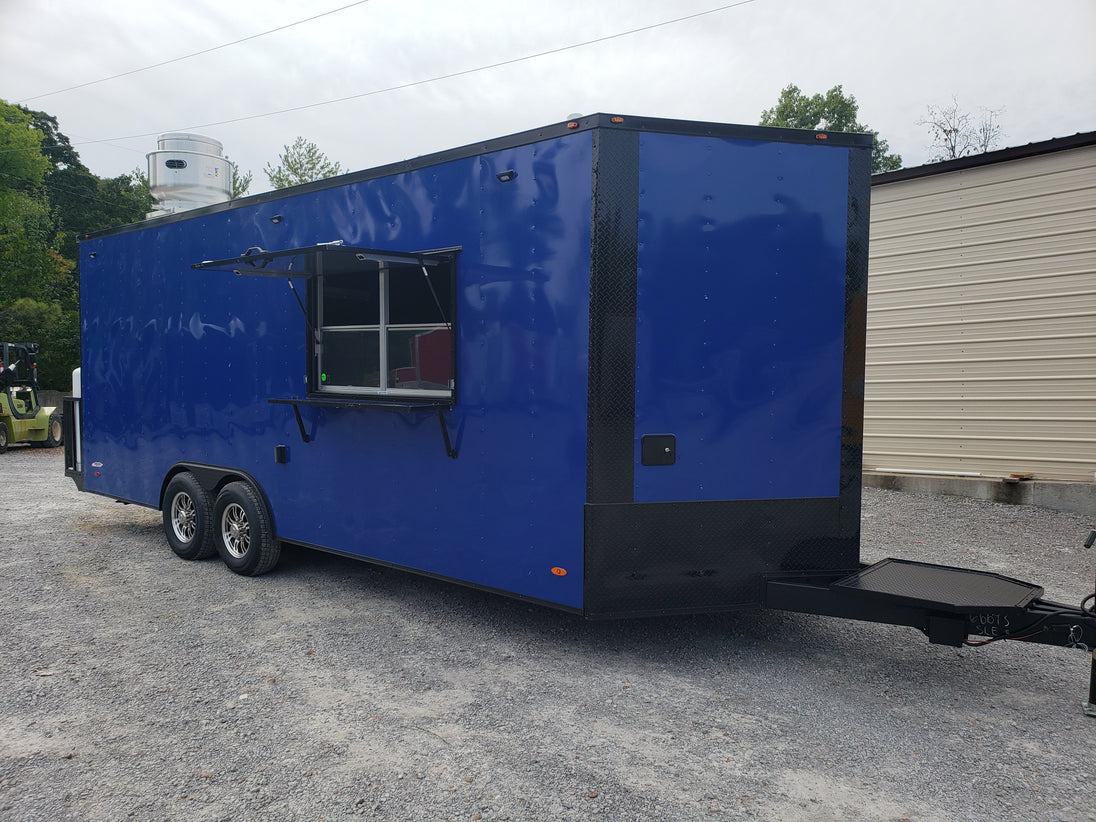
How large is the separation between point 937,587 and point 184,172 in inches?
290

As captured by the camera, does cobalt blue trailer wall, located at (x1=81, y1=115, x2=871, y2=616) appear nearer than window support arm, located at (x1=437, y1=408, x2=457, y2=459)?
Yes

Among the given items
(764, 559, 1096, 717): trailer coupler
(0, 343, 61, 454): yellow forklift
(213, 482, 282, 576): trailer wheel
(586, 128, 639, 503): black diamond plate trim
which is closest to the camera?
(764, 559, 1096, 717): trailer coupler

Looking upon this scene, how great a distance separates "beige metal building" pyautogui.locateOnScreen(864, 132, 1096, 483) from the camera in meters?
8.81

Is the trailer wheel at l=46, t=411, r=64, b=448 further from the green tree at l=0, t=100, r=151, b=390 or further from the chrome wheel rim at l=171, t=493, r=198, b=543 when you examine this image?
the chrome wheel rim at l=171, t=493, r=198, b=543

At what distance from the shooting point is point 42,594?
5938 mm

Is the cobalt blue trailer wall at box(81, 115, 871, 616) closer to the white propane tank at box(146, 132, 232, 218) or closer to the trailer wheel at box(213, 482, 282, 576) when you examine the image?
the trailer wheel at box(213, 482, 282, 576)

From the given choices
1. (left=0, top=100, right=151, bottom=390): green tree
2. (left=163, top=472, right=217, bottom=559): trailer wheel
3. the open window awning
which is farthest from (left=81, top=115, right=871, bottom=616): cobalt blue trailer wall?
(left=0, top=100, right=151, bottom=390): green tree

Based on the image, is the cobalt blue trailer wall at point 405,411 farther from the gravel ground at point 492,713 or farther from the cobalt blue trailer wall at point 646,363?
the gravel ground at point 492,713

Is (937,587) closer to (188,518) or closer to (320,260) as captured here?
(320,260)

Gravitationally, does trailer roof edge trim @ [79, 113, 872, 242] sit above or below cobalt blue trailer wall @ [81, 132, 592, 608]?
above

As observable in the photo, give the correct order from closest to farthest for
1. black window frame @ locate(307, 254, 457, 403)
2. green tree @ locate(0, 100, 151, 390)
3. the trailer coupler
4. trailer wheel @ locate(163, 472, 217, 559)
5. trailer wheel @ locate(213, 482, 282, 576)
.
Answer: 1. the trailer coupler
2. black window frame @ locate(307, 254, 457, 403)
3. trailer wheel @ locate(213, 482, 282, 576)
4. trailer wheel @ locate(163, 472, 217, 559)
5. green tree @ locate(0, 100, 151, 390)

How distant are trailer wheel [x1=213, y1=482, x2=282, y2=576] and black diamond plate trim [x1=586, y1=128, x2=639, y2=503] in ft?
10.5

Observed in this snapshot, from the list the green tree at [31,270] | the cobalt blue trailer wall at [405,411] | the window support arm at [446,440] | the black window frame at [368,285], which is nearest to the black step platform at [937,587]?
the cobalt blue trailer wall at [405,411]

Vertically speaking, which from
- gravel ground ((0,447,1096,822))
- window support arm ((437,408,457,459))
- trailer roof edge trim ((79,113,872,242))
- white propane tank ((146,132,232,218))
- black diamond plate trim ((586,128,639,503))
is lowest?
gravel ground ((0,447,1096,822))
